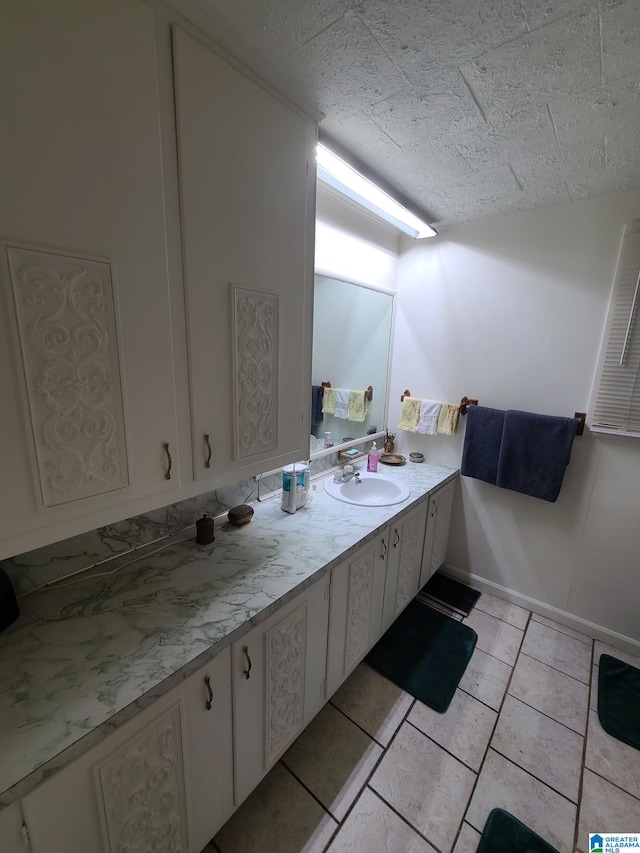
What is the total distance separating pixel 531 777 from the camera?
1.34m

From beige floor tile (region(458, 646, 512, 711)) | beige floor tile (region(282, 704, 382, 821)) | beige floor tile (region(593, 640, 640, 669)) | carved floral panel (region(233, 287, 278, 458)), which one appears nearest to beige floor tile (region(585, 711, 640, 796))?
beige floor tile (region(458, 646, 512, 711))

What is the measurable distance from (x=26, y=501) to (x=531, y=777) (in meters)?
1.98

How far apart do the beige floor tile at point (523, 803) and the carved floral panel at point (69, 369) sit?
171 centimetres

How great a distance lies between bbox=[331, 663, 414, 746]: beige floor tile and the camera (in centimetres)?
150

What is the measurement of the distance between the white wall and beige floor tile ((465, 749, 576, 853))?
1051mm

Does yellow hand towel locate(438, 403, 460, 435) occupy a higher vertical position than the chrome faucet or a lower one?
higher

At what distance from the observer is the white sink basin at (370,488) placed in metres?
1.94

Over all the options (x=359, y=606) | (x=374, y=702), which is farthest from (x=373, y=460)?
(x=374, y=702)

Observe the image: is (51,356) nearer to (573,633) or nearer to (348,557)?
(348,557)

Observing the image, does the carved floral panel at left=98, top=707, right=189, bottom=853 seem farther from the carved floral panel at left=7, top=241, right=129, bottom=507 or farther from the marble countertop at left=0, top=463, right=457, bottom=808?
the carved floral panel at left=7, top=241, right=129, bottom=507

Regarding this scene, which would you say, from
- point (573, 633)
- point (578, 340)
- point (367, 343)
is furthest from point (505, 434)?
point (573, 633)

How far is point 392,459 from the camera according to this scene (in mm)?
2361

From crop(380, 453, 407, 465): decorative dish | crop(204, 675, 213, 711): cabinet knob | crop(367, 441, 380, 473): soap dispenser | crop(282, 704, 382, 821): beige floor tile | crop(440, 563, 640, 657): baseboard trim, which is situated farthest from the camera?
crop(380, 453, 407, 465): decorative dish

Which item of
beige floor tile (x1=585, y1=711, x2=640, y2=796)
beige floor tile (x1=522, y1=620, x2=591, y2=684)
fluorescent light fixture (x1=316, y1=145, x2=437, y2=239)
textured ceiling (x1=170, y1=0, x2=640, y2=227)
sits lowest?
beige floor tile (x1=585, y1=711, x2=640, y2=796)
